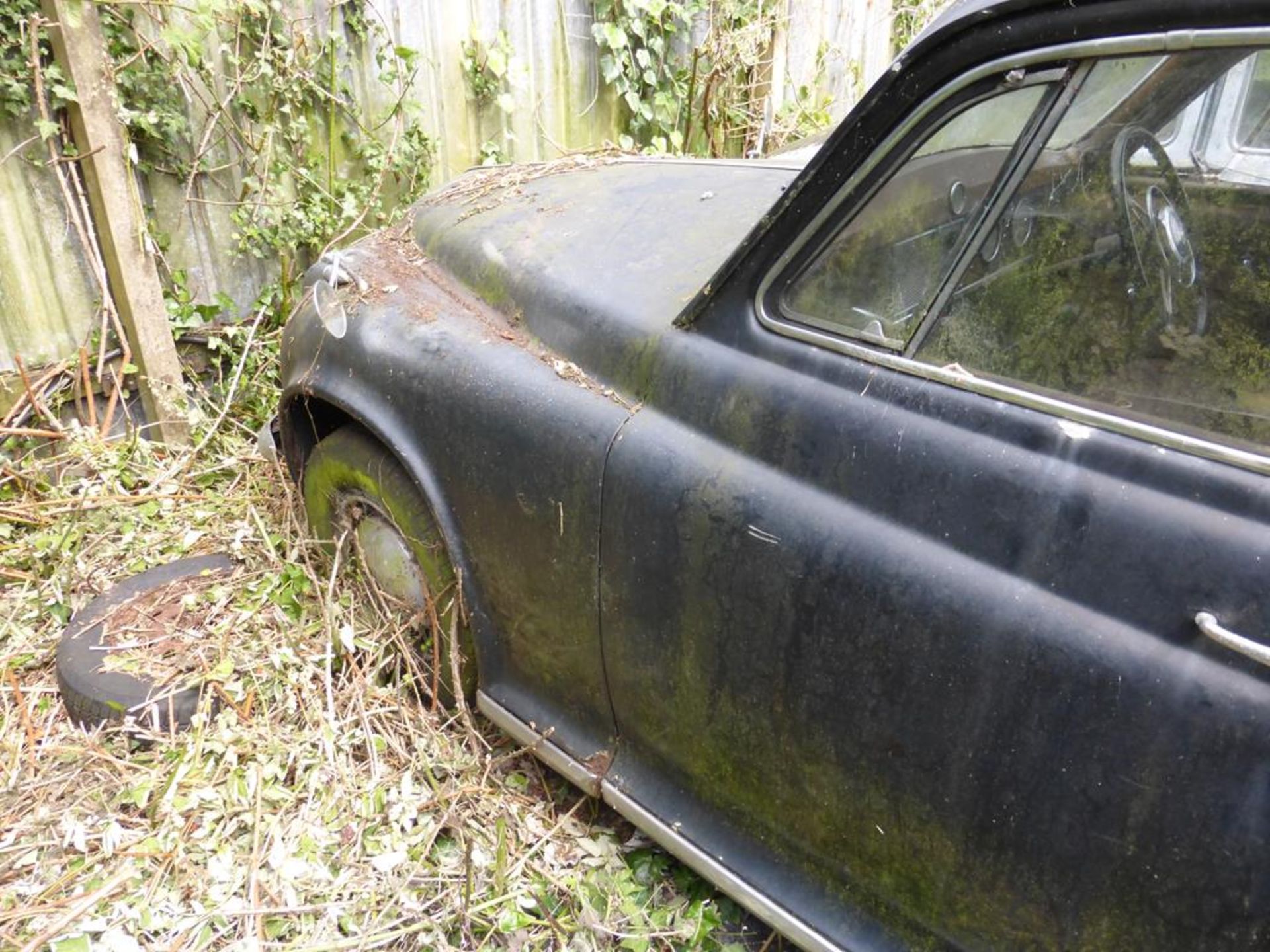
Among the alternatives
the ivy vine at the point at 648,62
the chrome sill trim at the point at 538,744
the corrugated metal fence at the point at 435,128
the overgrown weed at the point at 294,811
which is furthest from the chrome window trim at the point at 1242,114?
the ivy vine at the point at 648,62

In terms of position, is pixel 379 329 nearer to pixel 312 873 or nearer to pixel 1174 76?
pixel 312 873

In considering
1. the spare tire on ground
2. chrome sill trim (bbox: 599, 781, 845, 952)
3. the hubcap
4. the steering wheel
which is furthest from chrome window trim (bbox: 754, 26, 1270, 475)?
the spare tire on ground

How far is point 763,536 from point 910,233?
0.55 meters

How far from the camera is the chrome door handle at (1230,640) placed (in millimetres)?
1135

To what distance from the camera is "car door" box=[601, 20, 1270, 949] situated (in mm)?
1216

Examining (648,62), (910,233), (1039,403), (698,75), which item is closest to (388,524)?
(910,233)

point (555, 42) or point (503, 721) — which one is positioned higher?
point (555, 42)

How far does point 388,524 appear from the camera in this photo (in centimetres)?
248

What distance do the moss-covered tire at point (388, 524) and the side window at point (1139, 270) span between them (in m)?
1.37

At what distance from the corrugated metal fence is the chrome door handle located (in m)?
3.45

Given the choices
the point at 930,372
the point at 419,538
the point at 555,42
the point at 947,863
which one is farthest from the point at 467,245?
the point at 555,42

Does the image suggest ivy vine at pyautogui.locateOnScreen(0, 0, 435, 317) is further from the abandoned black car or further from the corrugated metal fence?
the abandoned black car

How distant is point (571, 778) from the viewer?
209cm

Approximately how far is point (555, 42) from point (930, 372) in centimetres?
357
